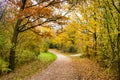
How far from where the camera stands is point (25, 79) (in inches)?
497

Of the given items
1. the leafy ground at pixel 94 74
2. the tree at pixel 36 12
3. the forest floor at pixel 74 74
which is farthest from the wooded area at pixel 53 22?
the forest floor at pixel 74 74

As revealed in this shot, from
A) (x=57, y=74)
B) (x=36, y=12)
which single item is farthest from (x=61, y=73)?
(x=36, y=12)

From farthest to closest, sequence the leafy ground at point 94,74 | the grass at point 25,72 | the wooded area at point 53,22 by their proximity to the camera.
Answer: the grass at point 25,72 → the leafy ground at point 94,74 → the wooded area at point 53,22

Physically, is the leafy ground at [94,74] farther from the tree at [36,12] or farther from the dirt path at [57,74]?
the tree at [36,12]

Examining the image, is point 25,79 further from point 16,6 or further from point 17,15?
point 16,6

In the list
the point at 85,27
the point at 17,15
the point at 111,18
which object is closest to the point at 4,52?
→ the point at 17,15

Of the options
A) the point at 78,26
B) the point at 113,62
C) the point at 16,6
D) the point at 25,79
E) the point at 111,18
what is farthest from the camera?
the point at 78,26

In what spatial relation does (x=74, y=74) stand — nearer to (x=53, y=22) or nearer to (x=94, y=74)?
(x=94, y=74)

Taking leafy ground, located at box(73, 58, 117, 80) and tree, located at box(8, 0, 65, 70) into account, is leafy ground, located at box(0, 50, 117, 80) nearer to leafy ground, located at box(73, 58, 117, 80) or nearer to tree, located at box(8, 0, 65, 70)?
leafy ground, located at box(73, 58, 117, 80)

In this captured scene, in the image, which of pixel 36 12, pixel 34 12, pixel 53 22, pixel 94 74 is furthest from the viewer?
pixel 53 22

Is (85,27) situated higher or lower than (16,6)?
lower

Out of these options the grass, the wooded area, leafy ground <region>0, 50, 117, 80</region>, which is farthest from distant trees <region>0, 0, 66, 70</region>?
leafy ground <region>0, 50, 117, 80</region>

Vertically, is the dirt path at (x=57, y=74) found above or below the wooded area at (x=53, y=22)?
below

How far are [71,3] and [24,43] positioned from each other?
8.04m
